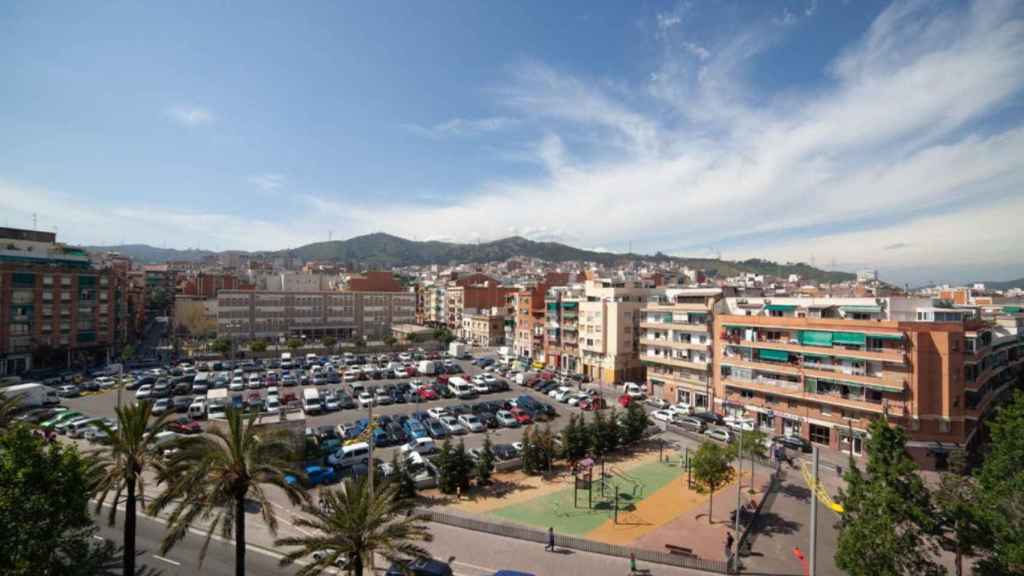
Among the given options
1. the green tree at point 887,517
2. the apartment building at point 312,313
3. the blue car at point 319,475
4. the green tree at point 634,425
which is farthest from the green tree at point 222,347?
the green tree at point 887,517

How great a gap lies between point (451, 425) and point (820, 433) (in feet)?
96.2

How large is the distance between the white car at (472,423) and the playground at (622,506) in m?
8.28

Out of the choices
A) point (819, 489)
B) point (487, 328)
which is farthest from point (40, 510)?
point (487, 328)

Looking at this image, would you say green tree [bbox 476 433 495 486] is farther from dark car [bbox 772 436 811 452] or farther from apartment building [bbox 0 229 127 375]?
apartment building [bbox 0 229 127 375]

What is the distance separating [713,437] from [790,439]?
5924 mm

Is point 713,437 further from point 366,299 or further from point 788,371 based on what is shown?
point 366,299

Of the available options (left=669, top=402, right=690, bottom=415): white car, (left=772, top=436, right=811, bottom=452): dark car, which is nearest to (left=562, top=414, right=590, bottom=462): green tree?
(left=669, top=402, right=690, bottom=415): white car

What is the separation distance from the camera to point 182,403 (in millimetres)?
41375

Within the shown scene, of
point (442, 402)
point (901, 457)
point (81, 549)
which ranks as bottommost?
point (442, 402)

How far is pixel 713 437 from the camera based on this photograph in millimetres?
36000

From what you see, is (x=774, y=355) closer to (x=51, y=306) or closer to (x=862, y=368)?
(x=862, y=368)

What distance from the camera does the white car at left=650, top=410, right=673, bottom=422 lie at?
4016cm

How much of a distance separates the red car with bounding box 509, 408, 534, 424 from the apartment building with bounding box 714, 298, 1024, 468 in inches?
732

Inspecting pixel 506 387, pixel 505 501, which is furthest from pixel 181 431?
pixel 506 387
